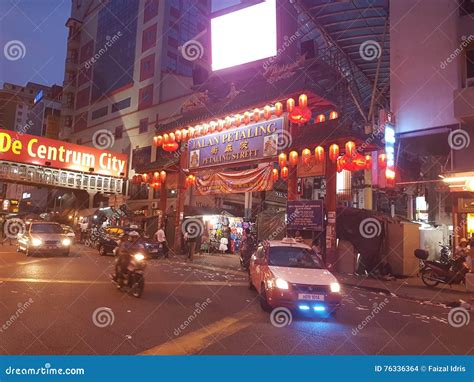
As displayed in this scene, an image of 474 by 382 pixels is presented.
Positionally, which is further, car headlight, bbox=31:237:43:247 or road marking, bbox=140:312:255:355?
car headlight, bbox=31:237:43:247

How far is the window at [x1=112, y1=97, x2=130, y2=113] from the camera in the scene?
4394 cm

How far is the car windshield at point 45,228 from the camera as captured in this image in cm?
1775

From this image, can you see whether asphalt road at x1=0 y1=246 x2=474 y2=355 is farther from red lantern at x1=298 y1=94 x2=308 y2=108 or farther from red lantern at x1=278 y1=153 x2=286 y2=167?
red lantern at x1=298 y1=94 x2=308 y2=108

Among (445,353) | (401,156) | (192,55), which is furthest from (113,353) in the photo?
(192,55)

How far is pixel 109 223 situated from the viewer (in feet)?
103

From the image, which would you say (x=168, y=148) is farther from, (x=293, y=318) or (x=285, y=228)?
(x=293, y=318)
